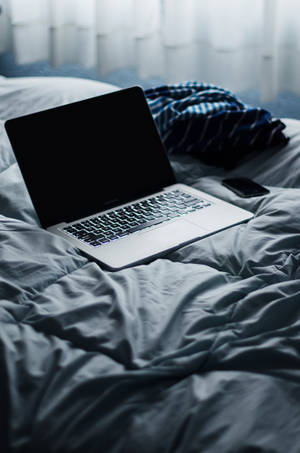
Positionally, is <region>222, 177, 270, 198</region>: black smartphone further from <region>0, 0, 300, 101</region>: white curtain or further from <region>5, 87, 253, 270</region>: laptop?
<region>0, 0, 300, 101</region>: white curtain

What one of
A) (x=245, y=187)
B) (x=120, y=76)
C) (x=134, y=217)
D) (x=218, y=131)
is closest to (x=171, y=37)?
(x=120, y=76)

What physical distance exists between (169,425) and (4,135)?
96 centimetres

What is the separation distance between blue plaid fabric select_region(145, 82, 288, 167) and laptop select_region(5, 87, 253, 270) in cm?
11

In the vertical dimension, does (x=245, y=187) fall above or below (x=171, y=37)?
below

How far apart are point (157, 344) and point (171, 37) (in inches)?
66.8

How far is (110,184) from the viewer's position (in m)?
1.34

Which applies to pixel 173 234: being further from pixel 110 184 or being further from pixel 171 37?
pixel 171 37

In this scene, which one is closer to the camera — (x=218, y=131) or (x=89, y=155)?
(x=89, y=155)

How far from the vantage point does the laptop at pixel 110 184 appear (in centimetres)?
121

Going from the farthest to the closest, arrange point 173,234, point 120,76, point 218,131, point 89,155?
point 120,76, point 218,131, point 89,155, point 173,234

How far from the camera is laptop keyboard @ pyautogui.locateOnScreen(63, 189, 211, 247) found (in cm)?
122

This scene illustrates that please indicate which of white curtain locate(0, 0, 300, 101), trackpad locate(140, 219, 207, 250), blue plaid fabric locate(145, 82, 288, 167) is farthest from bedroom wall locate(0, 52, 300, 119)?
trackpad locate(140, 219, 207, 250)

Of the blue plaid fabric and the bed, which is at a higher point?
the blue plaid fabric

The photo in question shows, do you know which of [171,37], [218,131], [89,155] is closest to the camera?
[89,155]
